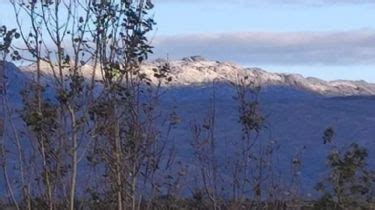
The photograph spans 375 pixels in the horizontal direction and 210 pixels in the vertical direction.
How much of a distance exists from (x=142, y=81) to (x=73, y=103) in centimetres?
104

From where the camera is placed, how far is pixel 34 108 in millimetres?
10930

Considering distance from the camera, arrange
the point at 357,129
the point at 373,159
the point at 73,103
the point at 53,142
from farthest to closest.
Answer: the point at 357,129, the point at 373,159, the point at 53,142, the point at 73,103

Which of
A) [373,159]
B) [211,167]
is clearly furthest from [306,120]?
[211,167]

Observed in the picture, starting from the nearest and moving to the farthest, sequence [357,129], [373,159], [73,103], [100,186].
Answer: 1. [73,103]
2. [100,186]
3. [373,159]
4. [357,129]

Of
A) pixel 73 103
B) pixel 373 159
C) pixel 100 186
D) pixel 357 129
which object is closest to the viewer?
pixel 73 103

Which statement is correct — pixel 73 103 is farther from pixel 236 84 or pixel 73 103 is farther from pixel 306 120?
pixel 306 120

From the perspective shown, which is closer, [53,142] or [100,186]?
[53,142]

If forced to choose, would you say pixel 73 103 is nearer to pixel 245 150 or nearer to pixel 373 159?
pixel 245 150

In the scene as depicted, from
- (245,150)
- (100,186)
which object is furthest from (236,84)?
(100,186)

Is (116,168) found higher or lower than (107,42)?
lower

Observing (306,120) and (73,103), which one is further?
(306,120)

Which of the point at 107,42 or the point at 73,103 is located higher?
the point at 107,42

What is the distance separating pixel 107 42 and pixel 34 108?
3.84 feet

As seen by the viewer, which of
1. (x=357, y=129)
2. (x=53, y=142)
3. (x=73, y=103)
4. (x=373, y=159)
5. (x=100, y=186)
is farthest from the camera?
(x=357, y=129)
